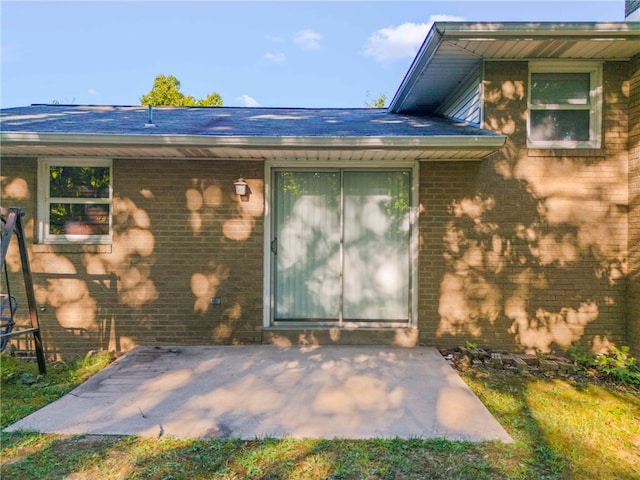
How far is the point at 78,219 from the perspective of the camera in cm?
530

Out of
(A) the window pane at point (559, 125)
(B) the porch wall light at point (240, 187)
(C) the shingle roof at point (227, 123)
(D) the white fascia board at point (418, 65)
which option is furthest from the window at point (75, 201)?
(A) the window pane at point (559, 125)

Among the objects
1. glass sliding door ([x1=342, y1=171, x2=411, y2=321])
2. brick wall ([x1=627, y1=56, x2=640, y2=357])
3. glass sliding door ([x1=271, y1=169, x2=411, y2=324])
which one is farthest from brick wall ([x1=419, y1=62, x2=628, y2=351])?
glass sliding door ([x1=271, y1=169, x2=411, y2=324])

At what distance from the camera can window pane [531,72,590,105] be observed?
16.8 ft

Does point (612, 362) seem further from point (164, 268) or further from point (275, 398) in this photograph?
point (164, 268)

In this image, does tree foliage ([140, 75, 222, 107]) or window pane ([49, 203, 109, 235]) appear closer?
window pane ([49, 203, 109, 235])

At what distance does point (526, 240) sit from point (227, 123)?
446 cm

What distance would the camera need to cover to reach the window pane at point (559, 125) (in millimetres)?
5117

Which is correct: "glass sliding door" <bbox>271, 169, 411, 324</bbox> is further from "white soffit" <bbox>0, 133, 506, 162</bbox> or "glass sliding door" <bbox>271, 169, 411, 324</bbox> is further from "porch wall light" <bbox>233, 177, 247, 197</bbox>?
"white soffit" <bbox>0, 133, 506, 162</bbox>

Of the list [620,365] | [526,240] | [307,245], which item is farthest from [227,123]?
[620,365]

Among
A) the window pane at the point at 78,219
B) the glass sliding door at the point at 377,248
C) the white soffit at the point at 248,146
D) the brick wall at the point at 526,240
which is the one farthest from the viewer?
the glass sliding door at the point at 377,248

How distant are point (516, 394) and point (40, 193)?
20.4ft

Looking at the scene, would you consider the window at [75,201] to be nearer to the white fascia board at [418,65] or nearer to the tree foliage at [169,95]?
the white fascia board at [418,65]

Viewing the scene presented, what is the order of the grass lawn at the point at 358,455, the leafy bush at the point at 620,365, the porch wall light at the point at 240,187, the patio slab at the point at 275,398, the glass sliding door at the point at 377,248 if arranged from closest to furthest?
1. the grass lawn at the point at 358,455
2. the patio slab at the point at 275,398
3. the leafy bush at the point at 620,365
4. the porch wall light at the point at 240,187
5. the glass sliding door at the point at 377,248

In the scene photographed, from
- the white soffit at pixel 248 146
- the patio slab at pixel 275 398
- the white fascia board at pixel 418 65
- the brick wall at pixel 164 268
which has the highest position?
the white fascia board at pixel 418 65
